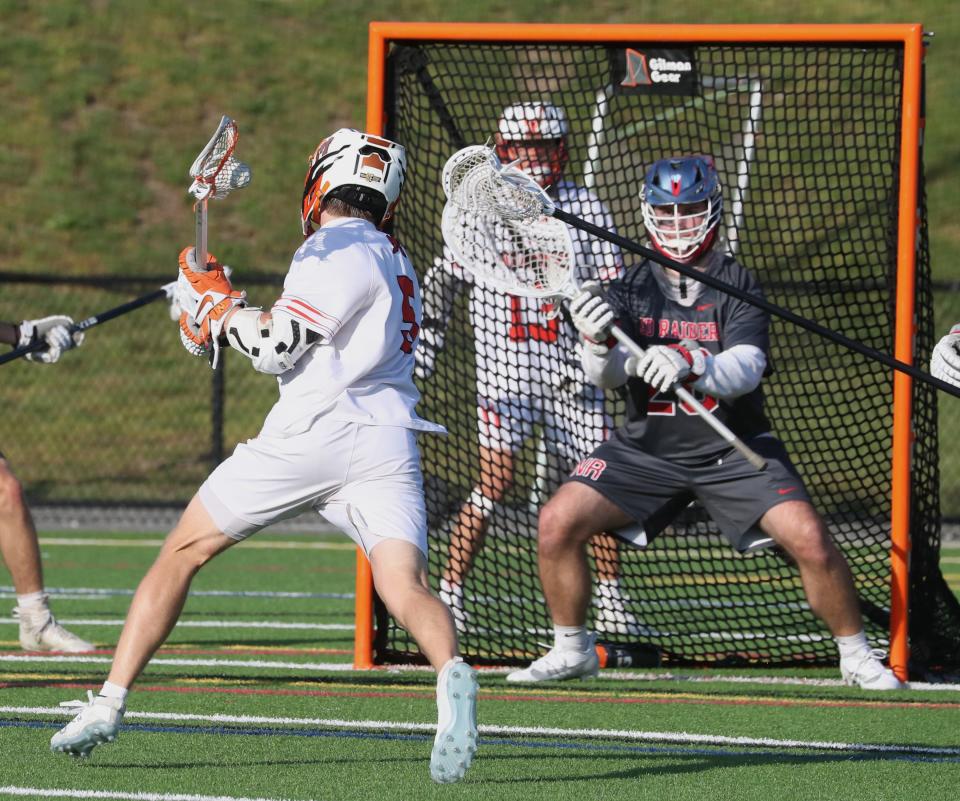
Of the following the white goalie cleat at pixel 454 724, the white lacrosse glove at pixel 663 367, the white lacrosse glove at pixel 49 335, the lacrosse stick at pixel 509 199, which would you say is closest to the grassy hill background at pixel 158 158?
the white lacrosse glove at pixel 49 335

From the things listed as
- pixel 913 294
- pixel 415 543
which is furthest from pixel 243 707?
pixel 913 294

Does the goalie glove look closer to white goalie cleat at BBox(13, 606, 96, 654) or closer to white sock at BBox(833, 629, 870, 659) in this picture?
white goalie cleat at BBox(13, 606, 96, 654)

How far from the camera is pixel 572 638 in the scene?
235 inches

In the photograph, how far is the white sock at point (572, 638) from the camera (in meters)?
5.96

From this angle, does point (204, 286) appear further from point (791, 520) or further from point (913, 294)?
point (913, 294)

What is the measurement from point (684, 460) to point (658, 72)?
4.67 feet

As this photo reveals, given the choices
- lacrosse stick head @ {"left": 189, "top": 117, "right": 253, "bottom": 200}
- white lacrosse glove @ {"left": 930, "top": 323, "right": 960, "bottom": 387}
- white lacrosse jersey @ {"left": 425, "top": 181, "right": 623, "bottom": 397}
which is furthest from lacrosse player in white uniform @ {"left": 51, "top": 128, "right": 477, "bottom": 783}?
white lacrosse jersey @ {"left": 425, "top": 181, "right": 623, "bottom": 397}

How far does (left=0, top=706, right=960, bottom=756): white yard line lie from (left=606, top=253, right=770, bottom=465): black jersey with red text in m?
1.29

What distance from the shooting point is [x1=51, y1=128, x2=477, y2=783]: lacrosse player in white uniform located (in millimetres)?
4195

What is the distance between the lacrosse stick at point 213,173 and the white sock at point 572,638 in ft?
7.04

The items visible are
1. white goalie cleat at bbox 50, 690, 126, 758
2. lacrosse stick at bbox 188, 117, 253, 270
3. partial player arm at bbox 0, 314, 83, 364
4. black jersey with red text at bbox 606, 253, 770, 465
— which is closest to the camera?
white goalie cleat at bbox 50, 690, 126, 758

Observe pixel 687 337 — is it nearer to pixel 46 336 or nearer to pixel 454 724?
pixel 454 724

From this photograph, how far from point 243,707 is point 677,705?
1380 millimetres

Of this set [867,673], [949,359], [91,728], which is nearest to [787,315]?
[949,359]
